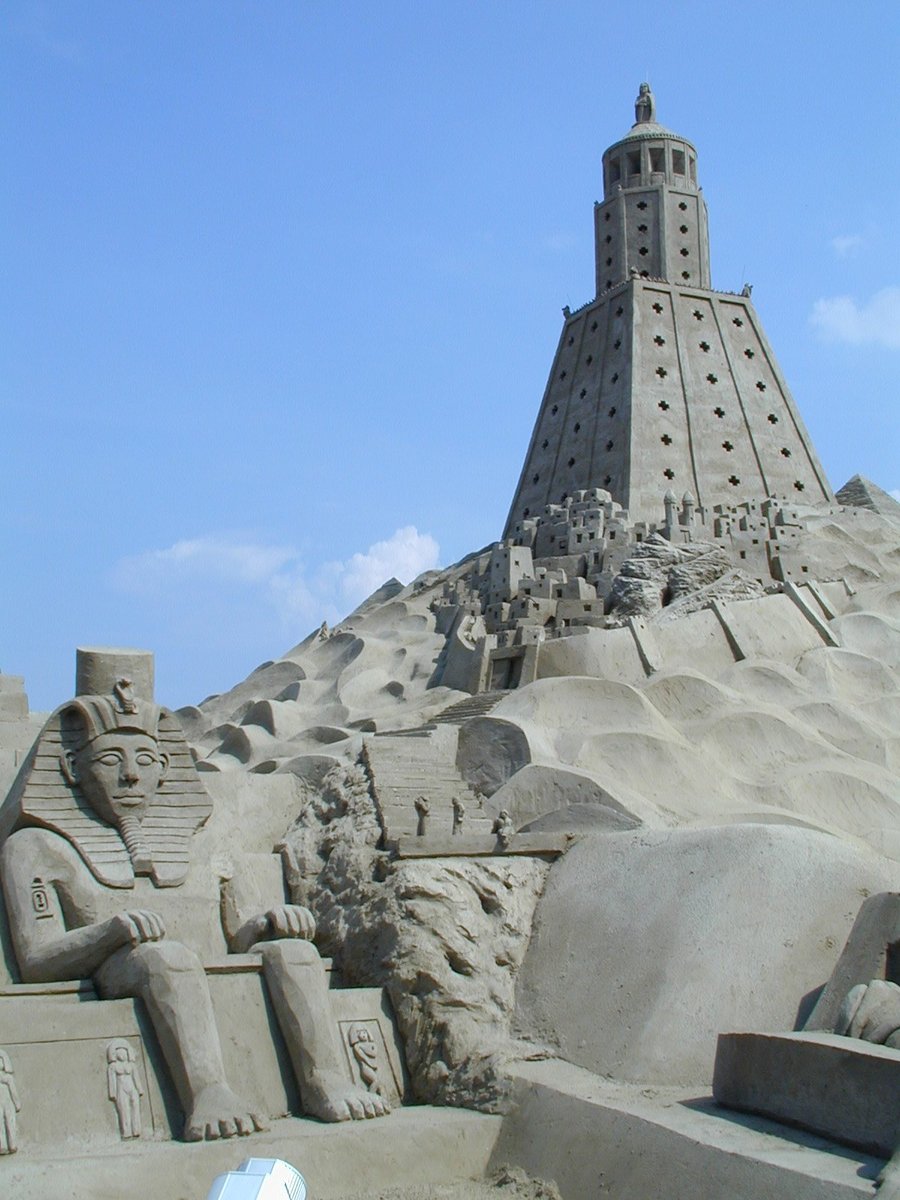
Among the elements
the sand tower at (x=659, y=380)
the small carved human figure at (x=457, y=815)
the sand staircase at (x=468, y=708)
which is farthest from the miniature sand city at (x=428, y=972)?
the sand tower at (x=659, y=380)

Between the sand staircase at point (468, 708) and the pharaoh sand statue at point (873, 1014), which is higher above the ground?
the sand staircase at point (468, 708)

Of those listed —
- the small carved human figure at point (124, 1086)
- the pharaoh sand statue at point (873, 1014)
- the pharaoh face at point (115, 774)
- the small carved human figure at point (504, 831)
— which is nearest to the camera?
the pharaoh sand statue at point (873, 1014)

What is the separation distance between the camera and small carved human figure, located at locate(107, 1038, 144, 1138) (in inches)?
223

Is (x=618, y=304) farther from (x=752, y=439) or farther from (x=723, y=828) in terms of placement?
(x=723, y=828)

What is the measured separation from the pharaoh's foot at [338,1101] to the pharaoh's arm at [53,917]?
997mm

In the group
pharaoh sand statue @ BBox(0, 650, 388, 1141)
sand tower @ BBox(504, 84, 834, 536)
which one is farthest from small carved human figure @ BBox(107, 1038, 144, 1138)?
sand tower @ BBox(504, 84, 834, 536)

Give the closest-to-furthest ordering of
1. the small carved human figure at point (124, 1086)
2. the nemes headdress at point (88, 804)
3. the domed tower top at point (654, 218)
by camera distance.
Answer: the small carved human figure at point (124, 1086), the nemes headdress at point (88, 804), the domed tower top at point (654, 218)

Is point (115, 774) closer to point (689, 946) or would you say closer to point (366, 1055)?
point (366, 1055)

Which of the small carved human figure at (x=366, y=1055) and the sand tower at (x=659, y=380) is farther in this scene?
the sand tower at (x=659, y=380)

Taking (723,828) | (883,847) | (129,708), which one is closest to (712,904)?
(723,828)

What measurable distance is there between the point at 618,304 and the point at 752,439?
5.52 meters

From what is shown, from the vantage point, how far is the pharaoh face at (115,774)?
698cm

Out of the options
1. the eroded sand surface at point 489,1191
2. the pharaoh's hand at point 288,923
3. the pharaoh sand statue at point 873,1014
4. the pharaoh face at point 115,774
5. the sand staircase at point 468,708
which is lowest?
the eroded sand surface at point 489,1191

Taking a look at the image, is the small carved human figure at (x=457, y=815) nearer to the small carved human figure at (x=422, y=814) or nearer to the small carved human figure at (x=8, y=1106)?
the small carved human figure at (x=422, y=814)
